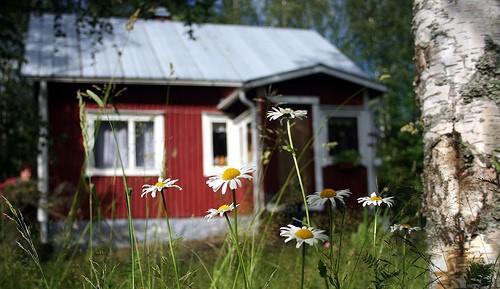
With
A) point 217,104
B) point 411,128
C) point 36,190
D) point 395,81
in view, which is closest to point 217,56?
point 217,104

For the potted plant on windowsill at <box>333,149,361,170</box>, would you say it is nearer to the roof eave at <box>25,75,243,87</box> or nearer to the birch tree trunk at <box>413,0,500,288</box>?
the roof eave at <box>25,75,243,87</box>

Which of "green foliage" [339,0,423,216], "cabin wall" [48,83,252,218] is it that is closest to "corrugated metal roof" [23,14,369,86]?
"cabin wall" [48,83,252,218]

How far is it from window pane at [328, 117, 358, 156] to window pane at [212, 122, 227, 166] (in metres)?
2.14

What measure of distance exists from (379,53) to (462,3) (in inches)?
1030

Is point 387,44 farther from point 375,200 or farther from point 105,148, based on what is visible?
point 375,200

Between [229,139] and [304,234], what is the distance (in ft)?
34.3

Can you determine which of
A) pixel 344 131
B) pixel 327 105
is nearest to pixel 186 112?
pixel 327 105

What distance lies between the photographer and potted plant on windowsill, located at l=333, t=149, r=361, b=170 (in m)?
11.5

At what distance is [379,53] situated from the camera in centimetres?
2744

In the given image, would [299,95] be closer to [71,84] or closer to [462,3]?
[71,84]

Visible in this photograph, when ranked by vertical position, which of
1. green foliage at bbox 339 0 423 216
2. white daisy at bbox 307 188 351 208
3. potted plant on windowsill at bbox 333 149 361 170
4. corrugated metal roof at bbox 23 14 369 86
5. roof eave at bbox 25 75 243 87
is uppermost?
green foliage at bbox 339 0 423 216

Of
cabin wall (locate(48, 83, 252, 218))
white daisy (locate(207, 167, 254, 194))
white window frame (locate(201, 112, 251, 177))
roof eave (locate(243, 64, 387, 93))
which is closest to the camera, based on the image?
white daisy (locate(207, 167, 254, 194))

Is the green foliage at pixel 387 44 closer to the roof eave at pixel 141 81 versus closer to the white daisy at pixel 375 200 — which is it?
the roof eave at pixel 141 81

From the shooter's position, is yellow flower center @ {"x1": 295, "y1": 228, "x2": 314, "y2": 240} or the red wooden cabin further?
the red wooden cabin
